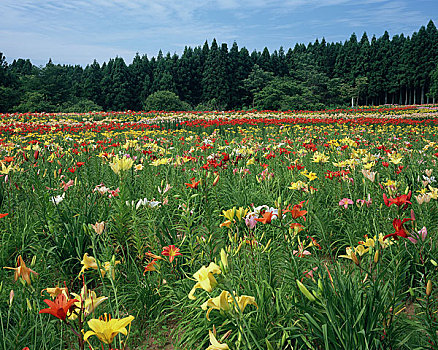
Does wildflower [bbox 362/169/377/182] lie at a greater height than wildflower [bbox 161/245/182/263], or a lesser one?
greater

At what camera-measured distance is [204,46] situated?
53156 mm

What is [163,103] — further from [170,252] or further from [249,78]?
[170,252]

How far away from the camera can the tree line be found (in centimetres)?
3684

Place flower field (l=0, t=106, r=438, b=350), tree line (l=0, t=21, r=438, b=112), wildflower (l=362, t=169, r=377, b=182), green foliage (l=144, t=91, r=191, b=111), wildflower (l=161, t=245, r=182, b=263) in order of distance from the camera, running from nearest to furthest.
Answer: flower field (l=0, t=106, r=438, b=350)
wildflower (l=161, t=245, r=182, b=263)
wildflower (l=362, t=169, r=377, b=182)
green foliage (l=144, t=91, r=191, b=111)
tree line (l=0, t=21, r=438, b=112)

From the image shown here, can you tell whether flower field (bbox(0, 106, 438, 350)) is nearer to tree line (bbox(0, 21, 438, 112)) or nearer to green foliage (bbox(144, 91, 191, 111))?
green foliage (bbox(144, 91, 191, 111))

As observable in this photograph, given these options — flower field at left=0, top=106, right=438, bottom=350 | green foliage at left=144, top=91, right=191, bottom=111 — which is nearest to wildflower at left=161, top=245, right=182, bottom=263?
flower field at left=0, top=106, right=438, bottom=350

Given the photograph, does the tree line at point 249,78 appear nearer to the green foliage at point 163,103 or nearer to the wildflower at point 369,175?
the green foliage at point 163,103

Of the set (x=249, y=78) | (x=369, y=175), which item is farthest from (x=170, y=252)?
(x=249, y=78)

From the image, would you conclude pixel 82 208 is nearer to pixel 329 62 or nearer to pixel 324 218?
pixel 324 218

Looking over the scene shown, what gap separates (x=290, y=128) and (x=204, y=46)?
4786 centimetres

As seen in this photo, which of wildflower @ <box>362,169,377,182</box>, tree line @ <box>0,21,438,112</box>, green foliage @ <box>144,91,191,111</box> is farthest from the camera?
tree line @ <box>0,21,438,112</box>

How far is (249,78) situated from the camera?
4797 centimetres

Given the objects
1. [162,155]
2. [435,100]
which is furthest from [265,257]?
[435,100]

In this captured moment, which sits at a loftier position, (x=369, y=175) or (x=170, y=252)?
(x=369, y=175)
